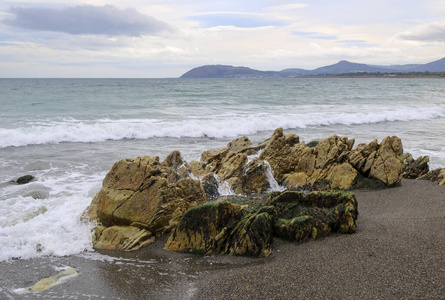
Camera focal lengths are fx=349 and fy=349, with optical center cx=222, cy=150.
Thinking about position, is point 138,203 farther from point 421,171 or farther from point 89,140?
point 89,140

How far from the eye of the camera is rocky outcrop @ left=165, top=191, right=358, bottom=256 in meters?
6.58

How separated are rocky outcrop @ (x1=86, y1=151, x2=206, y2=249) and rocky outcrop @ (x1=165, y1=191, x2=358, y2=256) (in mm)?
695

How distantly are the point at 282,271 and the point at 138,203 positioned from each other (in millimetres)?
3544

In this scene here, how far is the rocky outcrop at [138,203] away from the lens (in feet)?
24.3

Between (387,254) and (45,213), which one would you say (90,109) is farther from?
(387,254)

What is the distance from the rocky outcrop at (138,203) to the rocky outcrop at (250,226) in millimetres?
695

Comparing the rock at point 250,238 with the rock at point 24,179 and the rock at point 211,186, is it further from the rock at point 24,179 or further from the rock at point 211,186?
the rock at point 24,179

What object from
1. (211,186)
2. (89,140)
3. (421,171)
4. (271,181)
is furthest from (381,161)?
(89,140)

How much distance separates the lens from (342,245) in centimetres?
654

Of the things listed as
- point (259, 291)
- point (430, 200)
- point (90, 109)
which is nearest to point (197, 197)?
point (259, 291)

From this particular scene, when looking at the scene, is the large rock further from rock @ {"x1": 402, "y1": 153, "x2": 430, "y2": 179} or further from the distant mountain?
the distant mountain

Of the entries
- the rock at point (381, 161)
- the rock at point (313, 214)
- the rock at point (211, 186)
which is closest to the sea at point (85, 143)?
the rock at point (313, 214)

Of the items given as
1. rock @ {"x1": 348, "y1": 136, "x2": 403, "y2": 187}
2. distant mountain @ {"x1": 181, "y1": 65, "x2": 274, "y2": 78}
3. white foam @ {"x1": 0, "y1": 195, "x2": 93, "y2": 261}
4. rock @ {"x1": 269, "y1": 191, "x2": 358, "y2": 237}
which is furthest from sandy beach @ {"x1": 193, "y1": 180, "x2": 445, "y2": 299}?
distant mountain @ {"x1": 181, "y1": 65, "x2": 274, "y2": 78}

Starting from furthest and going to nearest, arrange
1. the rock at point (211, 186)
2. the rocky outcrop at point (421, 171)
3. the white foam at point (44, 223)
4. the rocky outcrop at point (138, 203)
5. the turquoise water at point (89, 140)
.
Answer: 1. the rocky outcrop at point (421, 171)
2. the rock at point (211, 186)
3. the turquoise water at point (89, 140)
4. the rocky outcrop at point (138, 203)
5. the white foam at point (44, 223)
